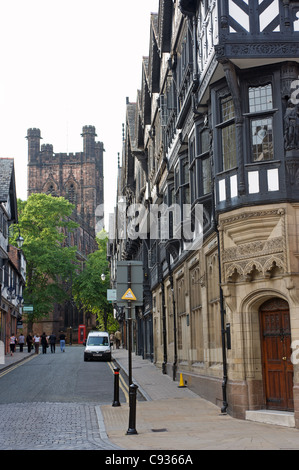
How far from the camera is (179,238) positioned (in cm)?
2150

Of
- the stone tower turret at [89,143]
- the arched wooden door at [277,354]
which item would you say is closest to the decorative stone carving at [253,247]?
the arched wooden door at [277,354]

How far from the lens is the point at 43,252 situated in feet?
212

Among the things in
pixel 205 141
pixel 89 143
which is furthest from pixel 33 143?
pixel 205 141

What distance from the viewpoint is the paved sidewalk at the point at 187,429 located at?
10266mm

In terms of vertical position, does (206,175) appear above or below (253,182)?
above

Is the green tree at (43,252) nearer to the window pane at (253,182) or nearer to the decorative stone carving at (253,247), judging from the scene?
the decorative stone carving at (253,247)

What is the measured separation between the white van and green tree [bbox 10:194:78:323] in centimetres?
2486

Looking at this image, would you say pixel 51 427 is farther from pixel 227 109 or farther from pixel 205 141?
pixel 205 141

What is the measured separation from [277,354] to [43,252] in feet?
173

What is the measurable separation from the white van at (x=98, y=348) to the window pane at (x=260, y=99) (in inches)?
991

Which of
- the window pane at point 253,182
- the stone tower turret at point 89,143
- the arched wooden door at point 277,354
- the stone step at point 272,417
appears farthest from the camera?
the stone tower turret at point 89,143
